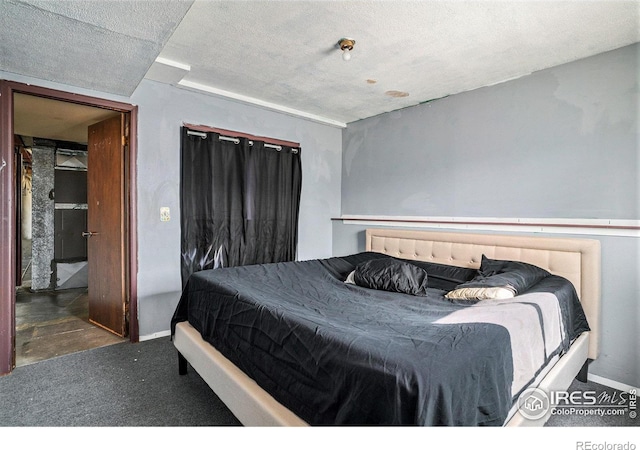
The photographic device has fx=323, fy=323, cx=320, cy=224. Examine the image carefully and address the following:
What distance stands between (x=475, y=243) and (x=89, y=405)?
10.2 feet

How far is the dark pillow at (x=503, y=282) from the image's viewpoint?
1.98 metres

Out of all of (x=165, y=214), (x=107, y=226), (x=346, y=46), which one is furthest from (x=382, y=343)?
(x=107, y=226)

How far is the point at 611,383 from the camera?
229cm

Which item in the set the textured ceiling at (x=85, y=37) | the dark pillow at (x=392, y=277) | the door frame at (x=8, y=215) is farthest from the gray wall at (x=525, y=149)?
the door frame at (x=8, y=215)

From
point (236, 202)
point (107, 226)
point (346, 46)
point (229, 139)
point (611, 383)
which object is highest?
point (346, 46)

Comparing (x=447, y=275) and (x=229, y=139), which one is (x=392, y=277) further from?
(x=229, y=139)

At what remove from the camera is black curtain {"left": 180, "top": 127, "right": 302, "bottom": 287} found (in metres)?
3.21

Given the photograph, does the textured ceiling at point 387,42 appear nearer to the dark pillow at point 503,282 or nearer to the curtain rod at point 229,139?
the curtain rod at point 229,139

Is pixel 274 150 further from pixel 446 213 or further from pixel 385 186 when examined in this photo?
pixel 446 213

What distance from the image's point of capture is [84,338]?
3031 millimetres

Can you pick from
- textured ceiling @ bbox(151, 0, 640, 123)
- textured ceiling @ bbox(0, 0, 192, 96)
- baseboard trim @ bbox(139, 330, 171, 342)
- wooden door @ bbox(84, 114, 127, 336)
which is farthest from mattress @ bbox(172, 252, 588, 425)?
textured ceiling @ bbox(151, 0, 640, 123)

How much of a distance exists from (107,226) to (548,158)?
4.04m

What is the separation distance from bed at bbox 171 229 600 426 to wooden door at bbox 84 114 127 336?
44.6 inches
